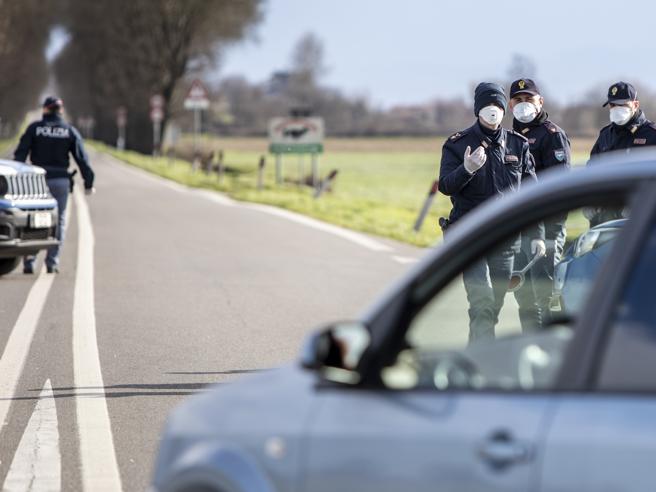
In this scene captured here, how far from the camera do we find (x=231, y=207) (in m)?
26.1

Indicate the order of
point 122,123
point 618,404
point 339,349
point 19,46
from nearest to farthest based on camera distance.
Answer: point 618,404, point 339,349, point 122,123, point 19,46

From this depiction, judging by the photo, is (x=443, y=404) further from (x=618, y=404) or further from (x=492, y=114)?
(x=492, y=114)

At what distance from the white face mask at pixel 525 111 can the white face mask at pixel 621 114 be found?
107 cm

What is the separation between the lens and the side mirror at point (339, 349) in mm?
3381

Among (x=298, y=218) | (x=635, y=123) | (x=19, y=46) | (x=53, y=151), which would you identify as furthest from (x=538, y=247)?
(x=19, y=46)

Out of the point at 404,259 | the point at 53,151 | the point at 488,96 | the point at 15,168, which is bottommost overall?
the point at 404,259

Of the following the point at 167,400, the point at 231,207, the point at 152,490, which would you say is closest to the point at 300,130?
the point at 231,207

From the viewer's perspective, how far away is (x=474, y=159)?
7.73 meters

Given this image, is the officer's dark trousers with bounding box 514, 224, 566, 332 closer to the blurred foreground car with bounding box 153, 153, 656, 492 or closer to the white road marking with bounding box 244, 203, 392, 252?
the blurred foreground car with bounding box 153, 153, 656, 492

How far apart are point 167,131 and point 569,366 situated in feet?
228

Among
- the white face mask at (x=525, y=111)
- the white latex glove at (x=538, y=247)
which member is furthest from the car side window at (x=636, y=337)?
the white face mask at (x=525, y=111)

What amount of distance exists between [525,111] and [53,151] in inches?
277

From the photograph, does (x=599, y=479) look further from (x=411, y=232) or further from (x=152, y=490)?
(x=411, y=232)

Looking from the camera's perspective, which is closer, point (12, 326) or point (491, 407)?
point (491, 407)
